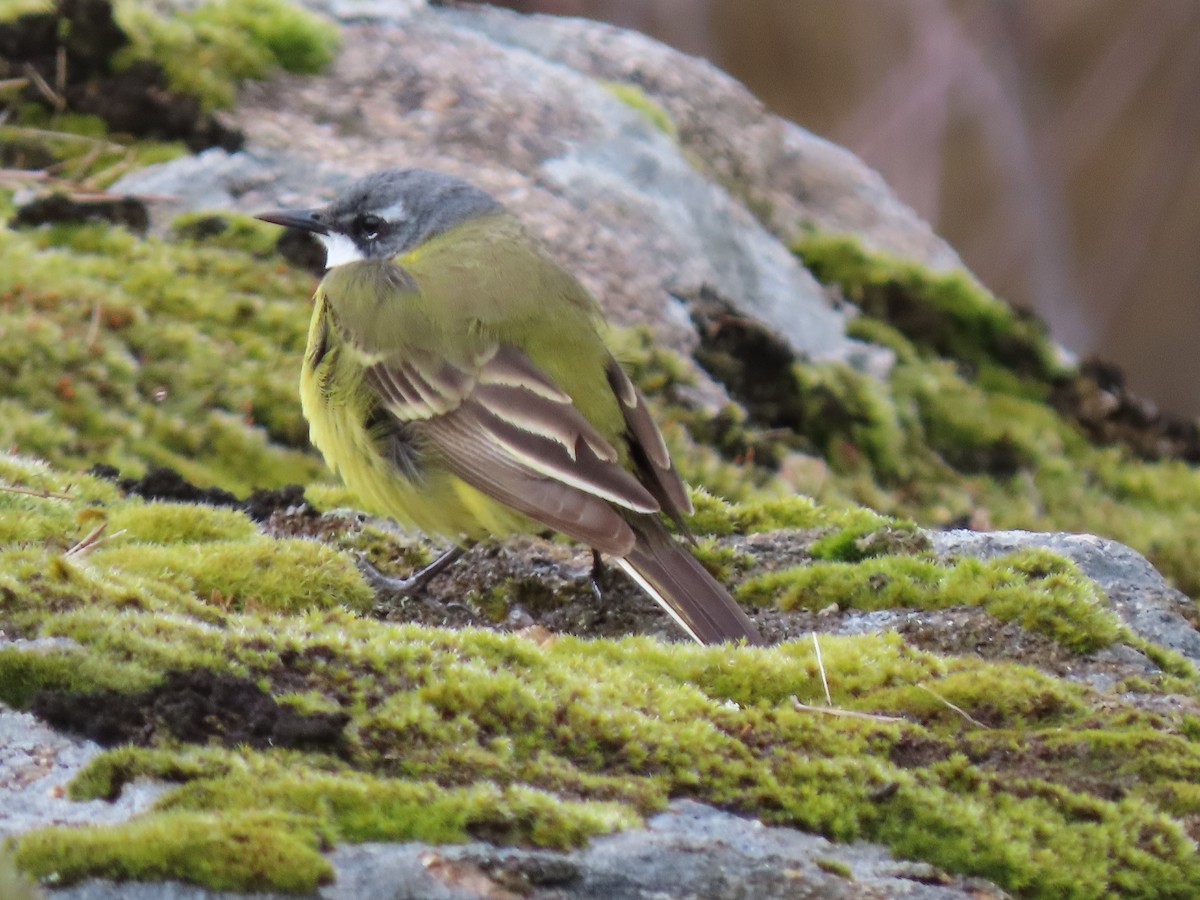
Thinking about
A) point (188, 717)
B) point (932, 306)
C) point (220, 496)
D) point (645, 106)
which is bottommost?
point (220, 496)

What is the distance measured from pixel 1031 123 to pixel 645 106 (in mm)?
6267

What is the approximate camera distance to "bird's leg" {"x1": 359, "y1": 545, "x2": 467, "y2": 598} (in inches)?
209

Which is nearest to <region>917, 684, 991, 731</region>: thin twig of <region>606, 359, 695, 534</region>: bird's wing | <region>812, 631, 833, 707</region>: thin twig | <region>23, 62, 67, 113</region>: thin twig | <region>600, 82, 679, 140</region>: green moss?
<region>812, 631, 833, 707</region>: thin twig

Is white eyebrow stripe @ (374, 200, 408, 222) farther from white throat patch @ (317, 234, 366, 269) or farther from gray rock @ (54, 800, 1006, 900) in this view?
gray rock @ (54, 800, 1006, 900)

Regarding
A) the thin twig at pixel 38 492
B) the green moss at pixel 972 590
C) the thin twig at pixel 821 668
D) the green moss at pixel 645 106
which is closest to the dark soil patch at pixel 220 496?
the thin twig at pixel 38 492

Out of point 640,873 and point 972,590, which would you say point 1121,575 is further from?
point 640,873

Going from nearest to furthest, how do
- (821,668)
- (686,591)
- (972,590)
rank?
(821,668)
(686,591)
(972,590)

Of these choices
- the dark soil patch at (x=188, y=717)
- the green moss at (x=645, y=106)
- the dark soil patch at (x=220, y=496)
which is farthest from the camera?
the green moss at (x=645, y=106)

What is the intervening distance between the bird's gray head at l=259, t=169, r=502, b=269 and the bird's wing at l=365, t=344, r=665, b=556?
4.14 feet

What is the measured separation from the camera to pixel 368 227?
6887 millimetres

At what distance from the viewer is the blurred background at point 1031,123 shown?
1549 centimetres

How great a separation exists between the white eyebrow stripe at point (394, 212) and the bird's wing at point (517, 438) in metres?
1.30

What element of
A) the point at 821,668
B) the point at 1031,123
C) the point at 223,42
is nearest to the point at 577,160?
Result: the point at 223,42

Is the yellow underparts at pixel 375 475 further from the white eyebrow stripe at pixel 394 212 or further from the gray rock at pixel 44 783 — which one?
the gray rock at pixel 44 783
